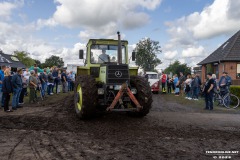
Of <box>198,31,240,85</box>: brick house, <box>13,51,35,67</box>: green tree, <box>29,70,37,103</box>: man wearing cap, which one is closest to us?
<box>29,70,37,103</box>: man wearing cap

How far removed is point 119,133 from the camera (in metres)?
7.18

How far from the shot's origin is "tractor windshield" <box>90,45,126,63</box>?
1027cm

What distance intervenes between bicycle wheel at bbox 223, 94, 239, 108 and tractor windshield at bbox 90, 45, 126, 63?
665 cm

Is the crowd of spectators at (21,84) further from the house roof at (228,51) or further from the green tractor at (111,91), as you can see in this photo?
the house roof at (228,51)

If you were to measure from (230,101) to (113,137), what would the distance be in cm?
1019

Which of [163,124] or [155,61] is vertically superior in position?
[155,61]

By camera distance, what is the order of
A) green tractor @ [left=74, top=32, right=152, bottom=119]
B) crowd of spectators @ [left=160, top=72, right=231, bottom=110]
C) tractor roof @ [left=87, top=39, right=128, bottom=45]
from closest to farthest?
green tractor @ [left=74, top=32, right=152, bottom=119] → tractor roof @ [left=87, top=39, right=128, bottom=45] → crowd of spectators @ [left=160, top=72, right=231, bottom=110]

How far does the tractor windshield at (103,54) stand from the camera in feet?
33.7

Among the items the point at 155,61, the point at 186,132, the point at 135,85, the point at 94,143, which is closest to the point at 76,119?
the point at 135,85

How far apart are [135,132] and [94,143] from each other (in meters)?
1.56

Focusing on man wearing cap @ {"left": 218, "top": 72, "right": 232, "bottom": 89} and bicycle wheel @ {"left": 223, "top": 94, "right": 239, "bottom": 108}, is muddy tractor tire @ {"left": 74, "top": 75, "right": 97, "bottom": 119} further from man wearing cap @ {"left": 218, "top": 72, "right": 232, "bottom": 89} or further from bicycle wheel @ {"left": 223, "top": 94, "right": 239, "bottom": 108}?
man wearing cap @ {"left": 218, "top": 72, "right": 232, "bottom": 89}

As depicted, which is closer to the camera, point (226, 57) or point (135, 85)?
point (135, 85)

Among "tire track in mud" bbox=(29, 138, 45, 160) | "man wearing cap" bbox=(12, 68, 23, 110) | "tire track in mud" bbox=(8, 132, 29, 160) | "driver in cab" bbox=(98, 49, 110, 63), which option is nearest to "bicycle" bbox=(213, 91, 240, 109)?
"driver in cab" bbox=(98, 49, 110, 63)

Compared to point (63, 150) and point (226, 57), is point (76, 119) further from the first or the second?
point (226, 57)
